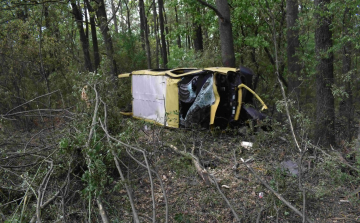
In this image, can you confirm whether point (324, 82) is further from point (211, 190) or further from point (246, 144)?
point (211, 190)

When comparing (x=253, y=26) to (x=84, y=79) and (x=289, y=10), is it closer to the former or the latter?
(x=289, y=10)

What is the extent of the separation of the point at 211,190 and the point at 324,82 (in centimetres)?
475

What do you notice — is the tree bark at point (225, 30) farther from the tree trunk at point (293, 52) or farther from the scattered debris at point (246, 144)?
the scattered debris at point (246, 144)

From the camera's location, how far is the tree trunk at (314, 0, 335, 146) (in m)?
7.44

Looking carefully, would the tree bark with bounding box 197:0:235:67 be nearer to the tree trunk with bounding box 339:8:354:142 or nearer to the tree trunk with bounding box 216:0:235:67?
the tree trunk with bounding box 216:0:235:67

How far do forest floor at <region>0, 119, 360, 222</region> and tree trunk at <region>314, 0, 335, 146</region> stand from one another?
1968mm

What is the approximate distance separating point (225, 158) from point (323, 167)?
6.53 ft

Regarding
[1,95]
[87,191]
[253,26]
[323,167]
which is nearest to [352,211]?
[323,167]

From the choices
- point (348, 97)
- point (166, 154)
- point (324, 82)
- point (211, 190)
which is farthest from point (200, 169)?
point (348, 97)

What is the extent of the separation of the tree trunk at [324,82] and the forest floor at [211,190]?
77.5 inches

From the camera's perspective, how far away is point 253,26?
1312 cm

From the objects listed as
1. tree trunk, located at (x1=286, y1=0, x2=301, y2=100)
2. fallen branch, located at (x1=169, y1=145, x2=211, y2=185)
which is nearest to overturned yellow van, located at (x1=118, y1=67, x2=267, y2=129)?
fallen branch, located at (x1=169, y1=145, x2=211, y2=185)

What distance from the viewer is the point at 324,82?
7578mm

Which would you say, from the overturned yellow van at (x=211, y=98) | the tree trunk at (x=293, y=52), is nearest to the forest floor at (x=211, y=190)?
the overturned yellow van at (x=211, y=98)
